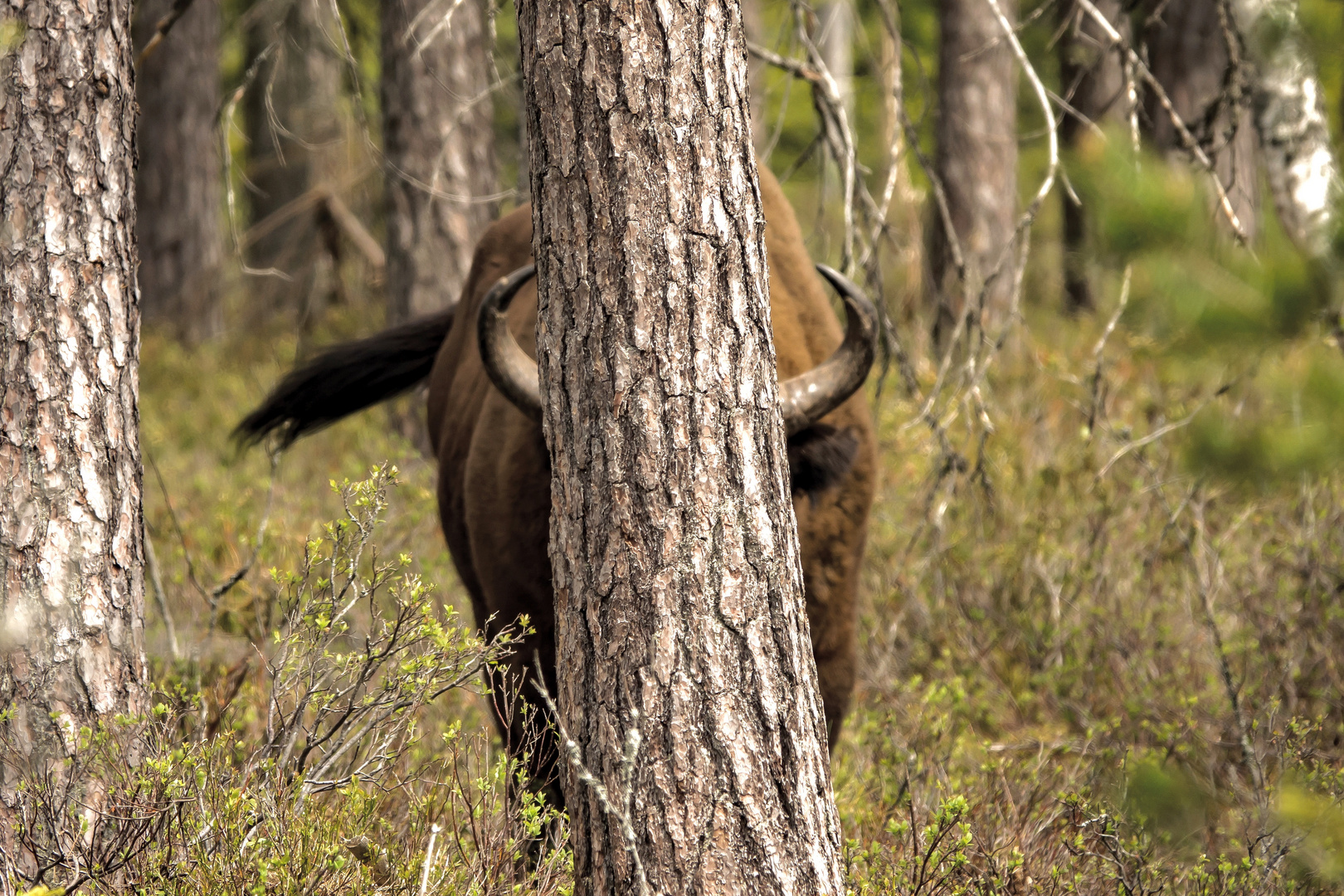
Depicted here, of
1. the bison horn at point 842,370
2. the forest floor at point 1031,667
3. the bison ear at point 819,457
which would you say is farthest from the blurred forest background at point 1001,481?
the bison ear at point 819,457

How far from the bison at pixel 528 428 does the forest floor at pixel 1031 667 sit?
254 mm

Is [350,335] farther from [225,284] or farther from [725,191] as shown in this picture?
[725,191]

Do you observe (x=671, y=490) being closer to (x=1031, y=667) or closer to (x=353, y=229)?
(x=1031, y=667)

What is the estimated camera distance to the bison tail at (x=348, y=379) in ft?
15.6

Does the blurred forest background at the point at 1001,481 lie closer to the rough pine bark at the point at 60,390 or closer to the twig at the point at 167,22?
the twig at the point at 167,22

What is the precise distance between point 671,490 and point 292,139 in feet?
18.8

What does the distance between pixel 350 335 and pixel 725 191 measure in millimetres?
9588

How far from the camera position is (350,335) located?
11.4m

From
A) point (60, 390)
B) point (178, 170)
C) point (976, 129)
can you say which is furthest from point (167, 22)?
point (178, 170)

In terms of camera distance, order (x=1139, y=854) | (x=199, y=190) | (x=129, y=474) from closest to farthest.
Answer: (x=1139, y=854) < (x=129, y=474) < (x=199, y=190)

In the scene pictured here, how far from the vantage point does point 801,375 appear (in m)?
3.21

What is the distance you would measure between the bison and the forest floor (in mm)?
254

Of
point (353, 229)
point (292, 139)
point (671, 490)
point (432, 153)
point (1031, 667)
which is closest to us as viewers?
point (671, 490)

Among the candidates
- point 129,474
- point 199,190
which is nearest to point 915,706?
point 129,474
